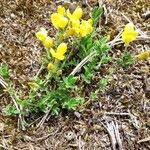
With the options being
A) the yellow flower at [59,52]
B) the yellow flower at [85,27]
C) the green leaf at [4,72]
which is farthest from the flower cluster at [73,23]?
the green leaf at [4,72]

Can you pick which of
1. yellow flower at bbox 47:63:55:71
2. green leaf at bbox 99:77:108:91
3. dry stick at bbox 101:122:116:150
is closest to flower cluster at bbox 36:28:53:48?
yellow flower at bbox 47:63:55:71

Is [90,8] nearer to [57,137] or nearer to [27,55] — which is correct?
[27,55]

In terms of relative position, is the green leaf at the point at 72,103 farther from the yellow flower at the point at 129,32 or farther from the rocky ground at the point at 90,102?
the yellow flower at the point at 129,32

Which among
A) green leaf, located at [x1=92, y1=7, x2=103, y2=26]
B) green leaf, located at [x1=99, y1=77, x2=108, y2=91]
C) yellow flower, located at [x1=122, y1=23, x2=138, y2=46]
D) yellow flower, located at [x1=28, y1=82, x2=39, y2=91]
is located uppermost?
green leaf, located at [x1=92, y1=7, x2=103, y2=26]

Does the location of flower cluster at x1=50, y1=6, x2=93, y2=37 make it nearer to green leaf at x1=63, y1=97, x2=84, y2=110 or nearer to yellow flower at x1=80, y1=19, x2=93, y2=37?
yellow flower at x1=80, y1=19, x2=93, y2=37

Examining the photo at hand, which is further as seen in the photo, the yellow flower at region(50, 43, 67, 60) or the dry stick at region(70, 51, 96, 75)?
the dry stick at region(70, 51, 96, 75)

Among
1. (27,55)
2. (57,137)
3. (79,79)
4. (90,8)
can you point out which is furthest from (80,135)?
(90,8)

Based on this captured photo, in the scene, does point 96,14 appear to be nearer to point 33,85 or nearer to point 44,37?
point 44,37
